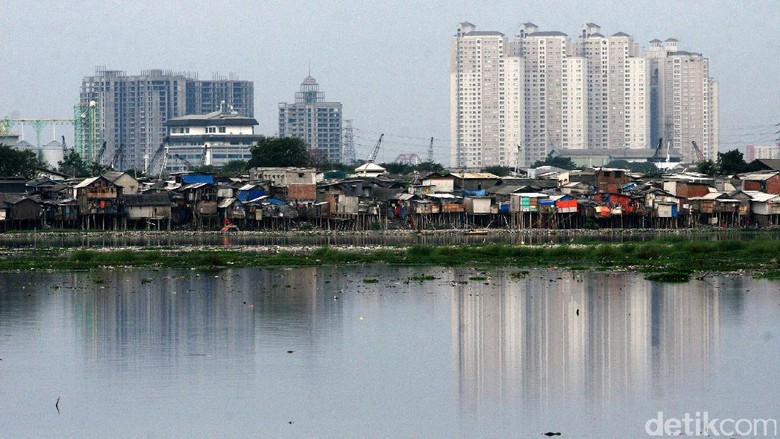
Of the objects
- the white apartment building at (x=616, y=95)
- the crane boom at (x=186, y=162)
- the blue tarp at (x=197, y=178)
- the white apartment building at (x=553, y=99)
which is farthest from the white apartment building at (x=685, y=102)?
the blue tarp at (x=197, y=178)

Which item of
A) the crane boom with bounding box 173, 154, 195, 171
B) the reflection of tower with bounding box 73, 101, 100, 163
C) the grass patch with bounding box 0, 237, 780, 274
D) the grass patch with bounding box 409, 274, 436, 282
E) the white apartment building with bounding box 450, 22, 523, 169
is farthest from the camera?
the white apartment building with bounding box 450, 22, 523, 169

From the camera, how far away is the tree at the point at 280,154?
89.9 meters

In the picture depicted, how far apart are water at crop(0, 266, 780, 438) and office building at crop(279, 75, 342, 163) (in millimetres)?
145728

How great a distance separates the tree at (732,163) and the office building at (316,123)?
9462 cm

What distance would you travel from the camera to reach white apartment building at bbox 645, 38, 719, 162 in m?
182

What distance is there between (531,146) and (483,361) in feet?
507

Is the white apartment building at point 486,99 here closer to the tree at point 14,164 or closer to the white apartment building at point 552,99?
the white apartment building at point 552,99

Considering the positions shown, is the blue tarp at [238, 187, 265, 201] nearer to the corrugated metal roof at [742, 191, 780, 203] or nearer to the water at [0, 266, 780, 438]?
the corrugated metal roof at [742, 191, 780, 203]

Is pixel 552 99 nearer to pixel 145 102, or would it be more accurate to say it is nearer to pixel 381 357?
pixel 145 102

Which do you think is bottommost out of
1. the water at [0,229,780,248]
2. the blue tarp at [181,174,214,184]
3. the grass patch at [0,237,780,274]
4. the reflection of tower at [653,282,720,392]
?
the water at [0,229,780,248]

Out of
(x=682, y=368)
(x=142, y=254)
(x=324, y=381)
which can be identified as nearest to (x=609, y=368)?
(x=682, y=368)

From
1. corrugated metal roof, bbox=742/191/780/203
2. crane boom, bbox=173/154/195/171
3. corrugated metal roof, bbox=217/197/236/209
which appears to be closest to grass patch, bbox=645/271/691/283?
corrugated metal roof, bbox=217/197/236/209

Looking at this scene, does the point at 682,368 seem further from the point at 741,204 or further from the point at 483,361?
the point at 741,204

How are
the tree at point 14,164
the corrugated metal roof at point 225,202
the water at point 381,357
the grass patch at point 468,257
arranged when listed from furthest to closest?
the tree at point 14,164
the corrugated metal roof at point 225,202
the grass patch at point 468,257
the water at point 381,357
